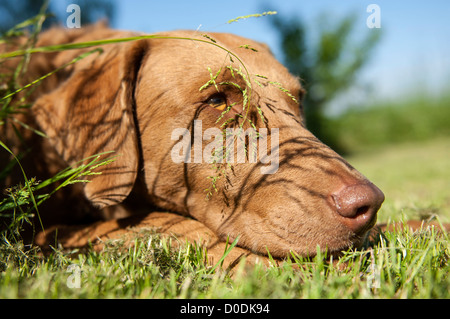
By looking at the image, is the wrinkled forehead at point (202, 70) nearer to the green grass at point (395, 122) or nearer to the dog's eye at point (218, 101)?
the dog's eye at point (218, 101)

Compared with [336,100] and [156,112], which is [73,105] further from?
[336,100]

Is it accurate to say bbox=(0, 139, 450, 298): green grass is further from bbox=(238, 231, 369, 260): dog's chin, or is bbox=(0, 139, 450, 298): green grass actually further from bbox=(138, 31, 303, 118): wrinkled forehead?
bbox=(138, 31, 303, 118): wrinkled forehead

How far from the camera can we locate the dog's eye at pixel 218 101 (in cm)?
248

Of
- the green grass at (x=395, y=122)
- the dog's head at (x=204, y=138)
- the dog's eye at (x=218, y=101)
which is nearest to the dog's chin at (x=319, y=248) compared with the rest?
the dog's head at (x=204, y=138)

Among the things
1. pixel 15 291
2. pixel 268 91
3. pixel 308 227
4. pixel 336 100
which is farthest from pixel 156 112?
pixel 336 100

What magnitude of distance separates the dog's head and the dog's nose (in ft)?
0.26

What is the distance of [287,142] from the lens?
2271 mm

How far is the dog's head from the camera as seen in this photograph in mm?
2066

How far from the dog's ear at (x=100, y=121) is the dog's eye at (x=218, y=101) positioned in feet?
1.73

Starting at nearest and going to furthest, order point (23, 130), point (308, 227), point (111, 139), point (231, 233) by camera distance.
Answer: point (308, 227), point (231, 233), point (111, 139), point (23, 130)

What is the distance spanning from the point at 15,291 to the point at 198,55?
1777mm

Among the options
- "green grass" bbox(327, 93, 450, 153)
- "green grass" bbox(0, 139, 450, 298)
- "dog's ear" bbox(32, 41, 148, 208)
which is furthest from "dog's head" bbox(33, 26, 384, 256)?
"green grass" bbox(327, 93, 450, 153)

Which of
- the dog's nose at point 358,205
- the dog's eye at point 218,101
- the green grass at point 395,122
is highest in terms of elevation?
the dog's eye at point 218,101

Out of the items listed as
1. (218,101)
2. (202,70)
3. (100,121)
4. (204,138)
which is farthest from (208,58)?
(100,121)
